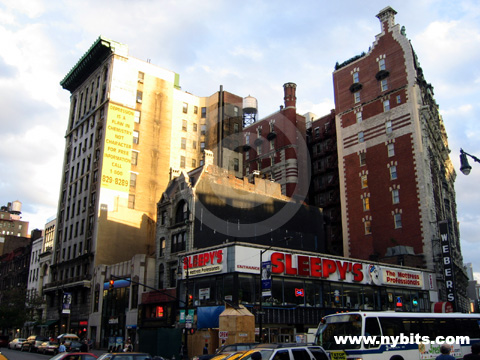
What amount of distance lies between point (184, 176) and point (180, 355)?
23.4 m

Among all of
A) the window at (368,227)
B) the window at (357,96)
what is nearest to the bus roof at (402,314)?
the window at (368,227)

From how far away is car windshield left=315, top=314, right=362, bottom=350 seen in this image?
796 inches

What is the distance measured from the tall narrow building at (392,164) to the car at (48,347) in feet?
123

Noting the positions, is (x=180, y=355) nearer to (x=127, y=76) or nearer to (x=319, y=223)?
(x=319, y=223)

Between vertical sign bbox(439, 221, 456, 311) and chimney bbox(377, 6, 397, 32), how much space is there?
29.8 meters

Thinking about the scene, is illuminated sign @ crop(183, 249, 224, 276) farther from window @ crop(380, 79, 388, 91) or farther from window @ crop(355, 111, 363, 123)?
window @ crop(380, 79, 388, 91)

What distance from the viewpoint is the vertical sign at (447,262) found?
164 ft

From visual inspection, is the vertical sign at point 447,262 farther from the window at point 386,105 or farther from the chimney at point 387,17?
the chimney at point 387,17

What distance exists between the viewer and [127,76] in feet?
261

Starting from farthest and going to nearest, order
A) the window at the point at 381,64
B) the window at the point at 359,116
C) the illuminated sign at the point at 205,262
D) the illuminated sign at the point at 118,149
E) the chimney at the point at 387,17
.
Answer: the illuminated sign at the point at 118,149, the window at the point at 359,116, the chimney at the point at 387,17, the window at the point at 381,64, the illuminated sign at the point at 205,262

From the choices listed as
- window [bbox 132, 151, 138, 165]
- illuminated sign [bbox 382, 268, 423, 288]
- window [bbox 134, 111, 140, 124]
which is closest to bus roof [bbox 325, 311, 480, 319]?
illuminated sign [bbox 382, 268, 423, 288]


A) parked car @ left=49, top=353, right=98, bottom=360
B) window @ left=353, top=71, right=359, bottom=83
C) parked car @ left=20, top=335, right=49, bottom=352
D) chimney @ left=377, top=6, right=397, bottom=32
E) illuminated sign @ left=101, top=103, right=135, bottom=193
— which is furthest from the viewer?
illuminated sign @ left=101, top=103, right=135, bottom=193

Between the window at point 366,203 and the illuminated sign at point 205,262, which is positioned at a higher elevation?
the window at point 366,203

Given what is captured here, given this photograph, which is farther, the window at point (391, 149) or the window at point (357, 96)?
the window at point (357, 96)
